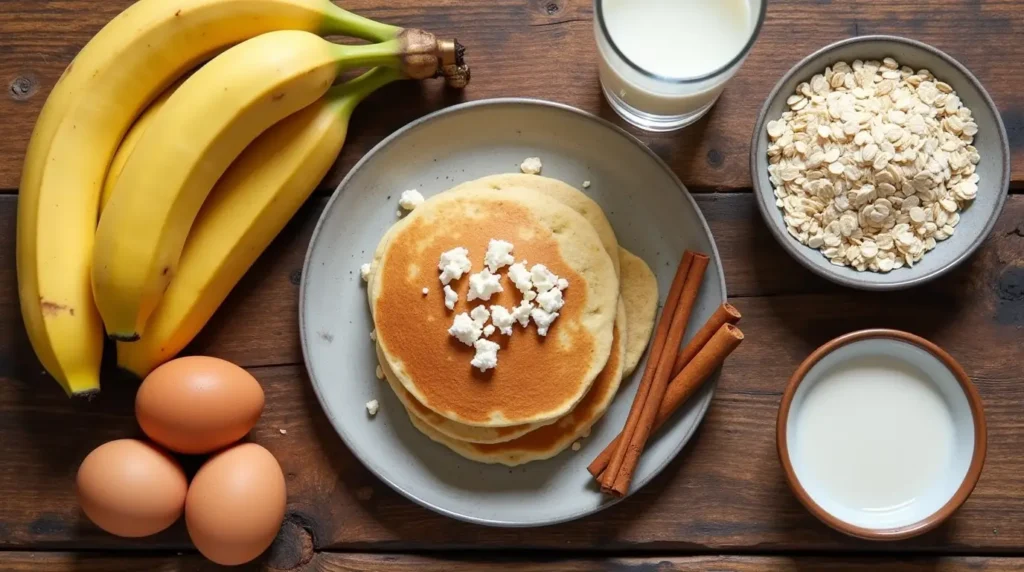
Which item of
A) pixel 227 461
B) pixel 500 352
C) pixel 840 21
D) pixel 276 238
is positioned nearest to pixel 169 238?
pixel 276 238

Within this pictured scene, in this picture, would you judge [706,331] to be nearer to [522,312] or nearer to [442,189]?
[522,312]

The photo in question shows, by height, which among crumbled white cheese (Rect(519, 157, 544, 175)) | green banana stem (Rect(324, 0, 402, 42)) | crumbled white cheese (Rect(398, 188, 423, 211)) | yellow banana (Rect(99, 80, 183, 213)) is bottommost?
crumbled white cheese (Rect(398, 188, 423, 211))

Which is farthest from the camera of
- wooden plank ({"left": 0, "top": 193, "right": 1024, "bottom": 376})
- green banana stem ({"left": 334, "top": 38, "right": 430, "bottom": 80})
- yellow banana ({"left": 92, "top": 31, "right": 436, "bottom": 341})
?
wooden plank ({"left": 0, "top": 193, "right": 1024, "bottom": 376})

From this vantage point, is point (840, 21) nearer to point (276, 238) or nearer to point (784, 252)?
point (784, 252)

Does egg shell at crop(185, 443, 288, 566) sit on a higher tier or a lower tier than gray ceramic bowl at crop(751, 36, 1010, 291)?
lower

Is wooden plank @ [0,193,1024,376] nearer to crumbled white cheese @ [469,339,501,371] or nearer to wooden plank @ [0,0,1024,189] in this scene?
wooden plank @ [0,0,1024,189]

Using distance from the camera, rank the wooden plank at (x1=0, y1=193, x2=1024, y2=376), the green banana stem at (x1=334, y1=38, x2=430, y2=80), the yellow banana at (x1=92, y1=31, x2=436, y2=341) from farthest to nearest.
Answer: the wooden plank at (x1=0, y1=193, x2=1024, y2=376), the green banana stem at (x1=334, y1=38, x2=430, y2=80), the yellow banana at (x1=92, y1=31, x2=436, y2=341)

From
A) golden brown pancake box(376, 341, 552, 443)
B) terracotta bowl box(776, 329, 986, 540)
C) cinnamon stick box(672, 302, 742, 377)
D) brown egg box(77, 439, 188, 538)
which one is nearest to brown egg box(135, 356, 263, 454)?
brown egg box(77, 439, 188, 538)
